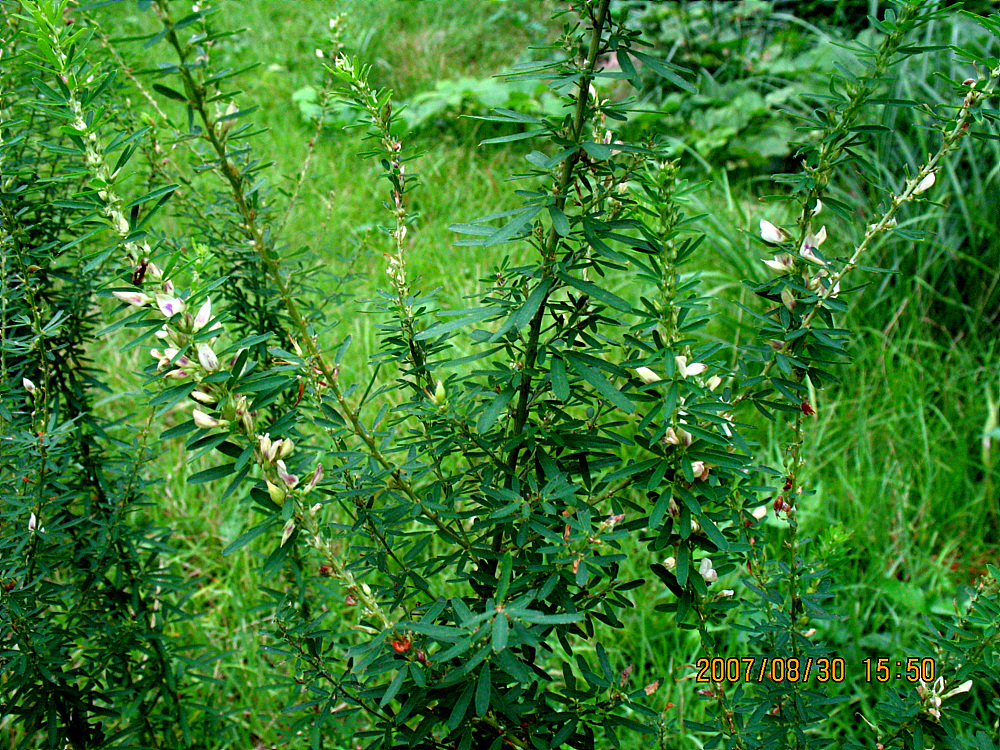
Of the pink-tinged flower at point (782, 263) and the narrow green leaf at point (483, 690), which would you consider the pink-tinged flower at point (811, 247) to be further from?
the narrow green leaf at point (483, 690)

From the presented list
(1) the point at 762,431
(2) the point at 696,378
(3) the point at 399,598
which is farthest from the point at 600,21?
(1) the point at 762,431

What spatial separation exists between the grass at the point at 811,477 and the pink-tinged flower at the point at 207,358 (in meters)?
0.44

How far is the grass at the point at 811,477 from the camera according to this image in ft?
6.75

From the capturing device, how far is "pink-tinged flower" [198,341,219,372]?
0.89 meters

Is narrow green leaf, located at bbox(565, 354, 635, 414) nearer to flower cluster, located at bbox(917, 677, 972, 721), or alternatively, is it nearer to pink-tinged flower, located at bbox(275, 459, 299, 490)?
pink-tinged flower, located at bbox(275, 459, 299, 490)

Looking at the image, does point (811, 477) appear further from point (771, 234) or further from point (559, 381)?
point (559, 381)

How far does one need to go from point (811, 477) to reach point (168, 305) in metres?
2.30

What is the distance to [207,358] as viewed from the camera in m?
0.89

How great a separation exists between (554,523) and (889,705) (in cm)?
75

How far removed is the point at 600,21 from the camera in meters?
0.92

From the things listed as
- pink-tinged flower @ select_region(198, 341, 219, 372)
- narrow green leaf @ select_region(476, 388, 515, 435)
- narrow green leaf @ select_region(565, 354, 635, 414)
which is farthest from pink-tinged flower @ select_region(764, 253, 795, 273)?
pink-tinged flower @ select_region(198, 341, 219, 372)

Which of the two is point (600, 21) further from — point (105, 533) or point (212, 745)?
point (212, 745)
